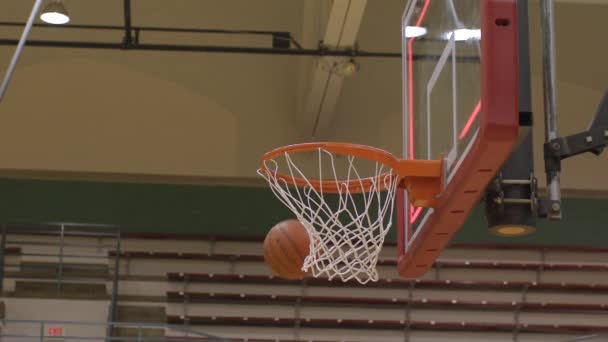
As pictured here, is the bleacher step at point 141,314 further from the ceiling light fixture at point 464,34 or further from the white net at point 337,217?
the ceiling light fixture at point 464,34

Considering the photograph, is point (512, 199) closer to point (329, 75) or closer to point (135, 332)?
point (329, 75)

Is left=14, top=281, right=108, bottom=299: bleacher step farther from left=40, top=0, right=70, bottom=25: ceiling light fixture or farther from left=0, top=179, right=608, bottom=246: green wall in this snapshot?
left=40, top=0, right=70, bottom=25: ceiling light fixture

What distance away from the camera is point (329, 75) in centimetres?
1010

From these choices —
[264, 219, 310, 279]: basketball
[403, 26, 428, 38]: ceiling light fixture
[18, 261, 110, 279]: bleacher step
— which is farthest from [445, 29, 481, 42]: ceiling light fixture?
[18, 261, 110, 279]: bleacher step

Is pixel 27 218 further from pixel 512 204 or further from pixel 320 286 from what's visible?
pixel 512 204

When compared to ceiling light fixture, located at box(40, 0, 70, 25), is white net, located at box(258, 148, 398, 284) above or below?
below

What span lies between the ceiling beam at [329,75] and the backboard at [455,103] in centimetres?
368

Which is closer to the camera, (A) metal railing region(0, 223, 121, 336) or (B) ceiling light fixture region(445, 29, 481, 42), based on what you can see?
(B) ceiling light fixture region(445, 29, 481, 42)

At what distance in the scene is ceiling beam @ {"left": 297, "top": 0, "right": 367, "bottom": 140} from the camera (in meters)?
8.76

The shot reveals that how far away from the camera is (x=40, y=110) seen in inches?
464

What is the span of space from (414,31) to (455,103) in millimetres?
1121

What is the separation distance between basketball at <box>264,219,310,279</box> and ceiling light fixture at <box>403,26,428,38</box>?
1.28 meters

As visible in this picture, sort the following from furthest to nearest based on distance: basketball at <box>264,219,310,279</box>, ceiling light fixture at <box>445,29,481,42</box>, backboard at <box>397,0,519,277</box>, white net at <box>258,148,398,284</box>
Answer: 1. basketball at <box>264,219,310,279</box>
2. white net at <box>258,148,398,284</box>
3. ceiling light fixture at <box>445,29,481,42</box>
4. backboard at <box>397,0,519,277</box>

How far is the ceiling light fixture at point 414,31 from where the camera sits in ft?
15.4
